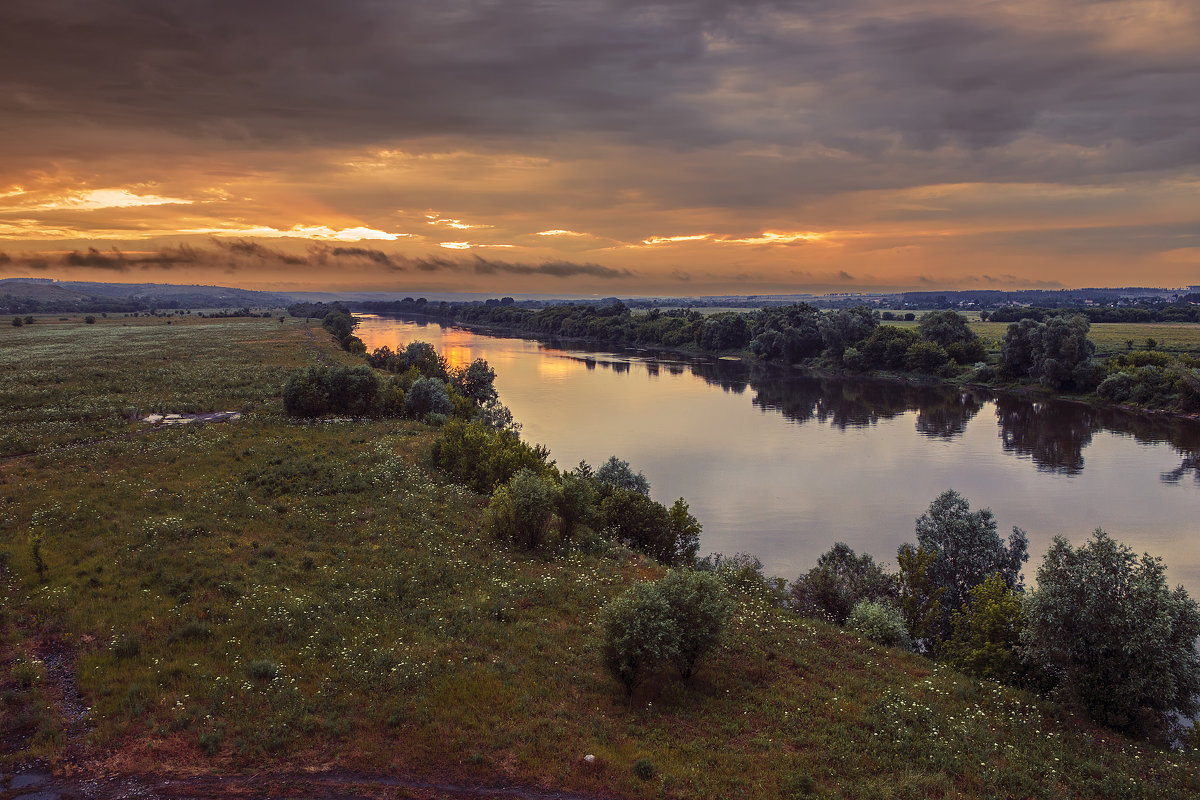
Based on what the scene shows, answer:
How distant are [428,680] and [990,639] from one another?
15.5 m

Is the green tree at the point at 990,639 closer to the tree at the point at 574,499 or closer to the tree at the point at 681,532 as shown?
the tree at the point at 681,532

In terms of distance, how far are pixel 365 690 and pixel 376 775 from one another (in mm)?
2694

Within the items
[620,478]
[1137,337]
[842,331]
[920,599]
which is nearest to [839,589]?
[920,599]

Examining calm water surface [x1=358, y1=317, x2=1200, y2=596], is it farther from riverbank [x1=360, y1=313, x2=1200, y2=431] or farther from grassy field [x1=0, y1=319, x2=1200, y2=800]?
grassy field [x1=0, y1=319, x2=1200, y2=800]

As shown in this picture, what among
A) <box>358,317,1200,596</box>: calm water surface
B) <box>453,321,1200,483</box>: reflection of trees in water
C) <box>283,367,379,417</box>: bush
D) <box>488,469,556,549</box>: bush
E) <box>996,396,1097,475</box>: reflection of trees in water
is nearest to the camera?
<box>488,469,556,549</box>: bush

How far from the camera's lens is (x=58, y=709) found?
13.7 metres

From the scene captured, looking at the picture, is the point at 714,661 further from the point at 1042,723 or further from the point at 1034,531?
the point at 1034,531

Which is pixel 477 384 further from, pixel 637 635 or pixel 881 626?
A: pixel 637 635

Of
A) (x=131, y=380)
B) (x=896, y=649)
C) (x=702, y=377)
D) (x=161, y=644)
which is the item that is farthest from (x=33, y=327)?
(x=896, y=649)

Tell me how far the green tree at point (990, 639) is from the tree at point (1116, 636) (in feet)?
4.81

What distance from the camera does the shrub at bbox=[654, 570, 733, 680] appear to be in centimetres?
1539

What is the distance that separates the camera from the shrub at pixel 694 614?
→ 50.5 feet

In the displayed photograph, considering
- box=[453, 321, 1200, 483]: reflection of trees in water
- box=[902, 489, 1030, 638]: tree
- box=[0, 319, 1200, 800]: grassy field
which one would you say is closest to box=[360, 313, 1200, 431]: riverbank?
box=[453, 321, 1200, 483]: reflection of trees in water

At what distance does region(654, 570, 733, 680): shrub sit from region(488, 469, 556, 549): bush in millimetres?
8989
